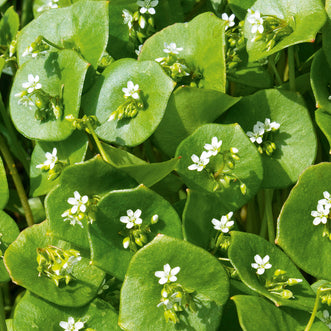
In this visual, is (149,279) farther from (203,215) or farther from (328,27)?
(328,27)

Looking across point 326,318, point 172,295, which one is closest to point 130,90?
point 172,295

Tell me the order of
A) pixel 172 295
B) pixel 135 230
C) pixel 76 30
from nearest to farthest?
pixel 172 295 < pixel 135 230 < pixel 76 30

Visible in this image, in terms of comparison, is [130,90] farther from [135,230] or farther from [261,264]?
[261,264]

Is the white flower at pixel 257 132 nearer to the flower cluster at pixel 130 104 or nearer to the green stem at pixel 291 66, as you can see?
the green stem at pixel 291 66

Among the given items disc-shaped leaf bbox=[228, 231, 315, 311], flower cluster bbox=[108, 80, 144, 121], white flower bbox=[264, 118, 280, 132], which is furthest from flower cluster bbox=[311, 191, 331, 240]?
flower cluster bbox=[108, 80, 144, 121]

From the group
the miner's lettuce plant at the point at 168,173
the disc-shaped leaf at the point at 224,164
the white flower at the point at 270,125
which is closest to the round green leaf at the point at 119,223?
the miner's lettuce plant at the point at 168,173

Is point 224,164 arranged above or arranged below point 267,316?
above

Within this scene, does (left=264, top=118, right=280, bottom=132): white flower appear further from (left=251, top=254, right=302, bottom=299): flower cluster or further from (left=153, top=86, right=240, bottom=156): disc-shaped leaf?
(left=251, top=254, right=302, bottom=299): flower cluster
